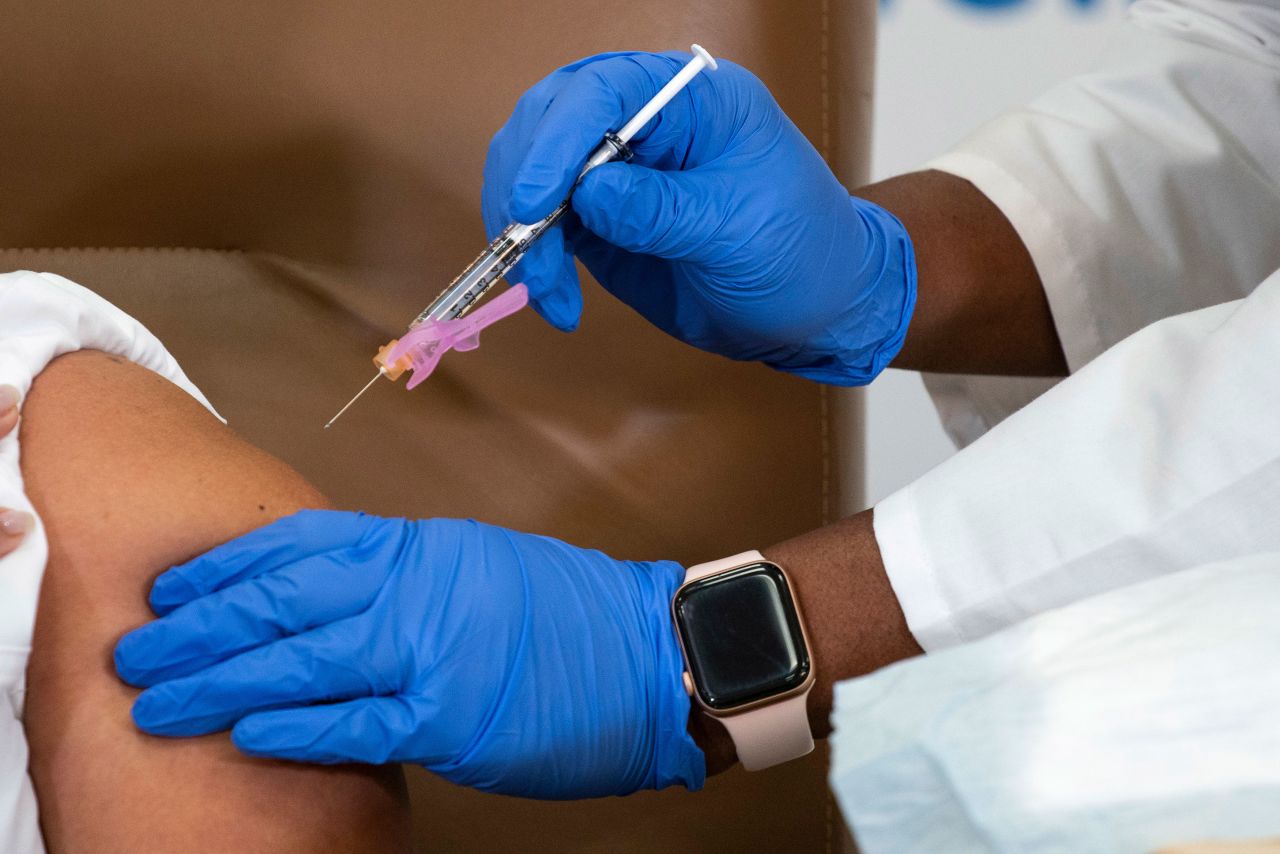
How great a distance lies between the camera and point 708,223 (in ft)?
2.56

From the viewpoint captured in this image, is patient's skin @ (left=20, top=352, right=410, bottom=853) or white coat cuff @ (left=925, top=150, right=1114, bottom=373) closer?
patient's skin @ (left=20, top=352, right=410, bottom=853)

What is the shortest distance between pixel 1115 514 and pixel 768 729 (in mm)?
262

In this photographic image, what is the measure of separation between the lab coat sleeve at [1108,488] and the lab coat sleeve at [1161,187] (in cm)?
28

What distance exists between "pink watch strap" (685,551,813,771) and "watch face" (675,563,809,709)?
13 millimetres

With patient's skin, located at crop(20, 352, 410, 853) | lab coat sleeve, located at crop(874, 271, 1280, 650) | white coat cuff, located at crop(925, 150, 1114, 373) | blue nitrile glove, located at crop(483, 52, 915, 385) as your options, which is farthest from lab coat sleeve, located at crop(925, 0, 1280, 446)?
patient's skin, located at crop(20, 352, 410, 853)

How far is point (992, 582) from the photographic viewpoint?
0.67 metres

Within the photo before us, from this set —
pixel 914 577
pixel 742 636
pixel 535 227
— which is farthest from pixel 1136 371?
pixel 535 227

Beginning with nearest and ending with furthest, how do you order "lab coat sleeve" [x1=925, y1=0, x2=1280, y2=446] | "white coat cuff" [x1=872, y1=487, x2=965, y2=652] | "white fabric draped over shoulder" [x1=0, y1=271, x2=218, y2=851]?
"white fabric draped over shoulder" [x1=0, y1=271, x2=218, y2=851], "white coat cuff" [x1=872, y1=487, x2=965, y2=652], "lab coat sleeve" [x1=925, y1=0, x2=1280, y2=446]

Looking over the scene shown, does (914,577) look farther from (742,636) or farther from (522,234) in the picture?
(522,234)

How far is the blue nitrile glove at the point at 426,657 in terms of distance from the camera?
59cm

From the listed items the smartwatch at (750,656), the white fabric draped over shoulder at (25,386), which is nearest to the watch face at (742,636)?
the smartwatch at (750,656)

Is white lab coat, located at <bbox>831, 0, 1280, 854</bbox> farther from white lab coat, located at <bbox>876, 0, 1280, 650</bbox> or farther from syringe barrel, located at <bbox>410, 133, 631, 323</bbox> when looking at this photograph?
syringe barrel, located at <bbox>410, 133, 631, 323</bbox>

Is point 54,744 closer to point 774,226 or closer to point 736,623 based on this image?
point 736,623

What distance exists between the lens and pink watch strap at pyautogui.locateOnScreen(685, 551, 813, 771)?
0.71 m
